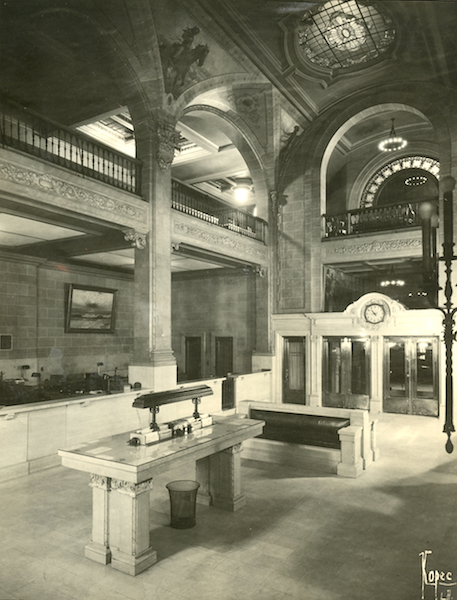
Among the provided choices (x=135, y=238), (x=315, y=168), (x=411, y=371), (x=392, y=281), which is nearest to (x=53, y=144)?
(x=135, y=238)

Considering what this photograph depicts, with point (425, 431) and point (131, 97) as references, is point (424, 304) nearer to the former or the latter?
point (425, 431)

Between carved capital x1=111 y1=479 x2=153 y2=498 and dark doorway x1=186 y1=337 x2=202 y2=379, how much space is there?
13.4 metres

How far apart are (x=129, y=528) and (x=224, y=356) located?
42.6ft

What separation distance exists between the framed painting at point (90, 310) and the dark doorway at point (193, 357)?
11.7 feet

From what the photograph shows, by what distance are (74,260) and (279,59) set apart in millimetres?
8870

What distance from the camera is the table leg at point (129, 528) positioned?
4.39 m

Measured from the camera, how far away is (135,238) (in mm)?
10555

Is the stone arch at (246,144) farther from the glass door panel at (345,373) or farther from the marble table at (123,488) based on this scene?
the marble table at (123,488)

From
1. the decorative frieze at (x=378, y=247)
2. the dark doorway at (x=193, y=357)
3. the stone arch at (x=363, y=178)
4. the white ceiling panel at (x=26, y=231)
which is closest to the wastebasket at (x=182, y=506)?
the white ceiling panel at (x=26, y=231)

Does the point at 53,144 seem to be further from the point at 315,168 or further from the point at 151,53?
the point at 315,168

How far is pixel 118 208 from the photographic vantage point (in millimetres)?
10094

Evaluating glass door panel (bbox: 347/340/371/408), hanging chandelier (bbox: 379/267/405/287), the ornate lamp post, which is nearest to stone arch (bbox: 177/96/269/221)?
glass door panel (bbox: 347/340/371/408)

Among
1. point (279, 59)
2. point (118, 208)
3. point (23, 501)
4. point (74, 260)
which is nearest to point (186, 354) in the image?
point (74, 260)

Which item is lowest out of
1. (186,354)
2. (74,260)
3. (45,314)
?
(186,354)
